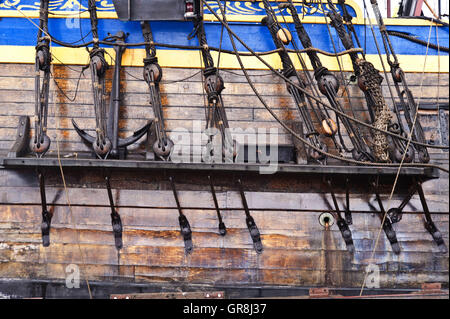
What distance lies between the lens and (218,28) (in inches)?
241

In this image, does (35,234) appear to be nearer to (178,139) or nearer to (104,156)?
(104,156)

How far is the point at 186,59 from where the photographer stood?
593cm

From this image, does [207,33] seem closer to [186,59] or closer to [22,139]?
[186,59]

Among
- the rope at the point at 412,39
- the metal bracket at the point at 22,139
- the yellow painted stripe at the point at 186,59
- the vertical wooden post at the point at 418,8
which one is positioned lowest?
the metal bracket at the point at 22,139

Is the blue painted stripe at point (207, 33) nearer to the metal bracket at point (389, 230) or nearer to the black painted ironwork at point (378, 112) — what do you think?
the black painted ironwork at point (378, 112)

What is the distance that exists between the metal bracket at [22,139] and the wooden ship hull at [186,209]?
12cm

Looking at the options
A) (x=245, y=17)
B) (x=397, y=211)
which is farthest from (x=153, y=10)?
(x=397, y=211)

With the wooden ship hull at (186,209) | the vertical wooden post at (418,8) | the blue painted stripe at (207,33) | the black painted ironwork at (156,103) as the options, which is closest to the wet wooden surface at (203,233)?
the wooden ship hull at (186,209)

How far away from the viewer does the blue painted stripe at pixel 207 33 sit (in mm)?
5988

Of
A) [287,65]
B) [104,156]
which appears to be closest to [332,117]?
[287,65]

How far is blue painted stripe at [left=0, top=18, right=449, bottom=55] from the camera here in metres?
5.99

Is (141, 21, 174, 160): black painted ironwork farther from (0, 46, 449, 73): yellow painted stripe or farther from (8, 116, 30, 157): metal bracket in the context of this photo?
(8, 116, 30, 157): metal bracket

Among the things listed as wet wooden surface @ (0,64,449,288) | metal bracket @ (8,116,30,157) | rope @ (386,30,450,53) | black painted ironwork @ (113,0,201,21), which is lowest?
wet wooden surface @ (0,64,449,288)

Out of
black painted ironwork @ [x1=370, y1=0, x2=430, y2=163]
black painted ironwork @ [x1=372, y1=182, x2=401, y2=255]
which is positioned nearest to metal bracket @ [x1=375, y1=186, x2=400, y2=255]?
black painted ironwork @ [x1=372, y1=182, x2=401, y2=255]
